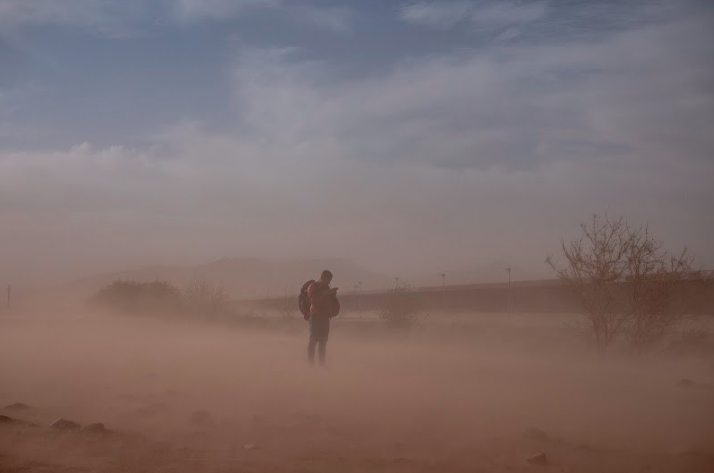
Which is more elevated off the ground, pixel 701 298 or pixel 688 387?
pixel 701 298

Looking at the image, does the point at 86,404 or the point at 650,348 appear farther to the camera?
the point at 650,348

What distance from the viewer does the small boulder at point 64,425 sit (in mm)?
7770

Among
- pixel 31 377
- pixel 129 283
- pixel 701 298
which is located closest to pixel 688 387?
pixel 701 298

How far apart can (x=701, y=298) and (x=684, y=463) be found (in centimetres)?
1703

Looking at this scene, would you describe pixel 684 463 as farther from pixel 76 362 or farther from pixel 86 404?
pixel 76 362

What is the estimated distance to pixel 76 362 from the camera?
14734mm

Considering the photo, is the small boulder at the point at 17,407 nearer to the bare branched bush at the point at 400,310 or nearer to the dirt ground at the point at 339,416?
the dirt ground at the point at 339,416

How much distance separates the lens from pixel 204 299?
4134cm

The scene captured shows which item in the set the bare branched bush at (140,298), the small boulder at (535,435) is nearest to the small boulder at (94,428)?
the small boulder at (535,435)

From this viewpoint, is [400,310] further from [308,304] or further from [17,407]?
[17,407]

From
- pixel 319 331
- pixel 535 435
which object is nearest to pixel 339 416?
pixel 535 435

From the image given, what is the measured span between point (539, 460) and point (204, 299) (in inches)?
1430

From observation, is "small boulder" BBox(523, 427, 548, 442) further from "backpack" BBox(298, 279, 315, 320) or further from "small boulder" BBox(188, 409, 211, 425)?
"backpack" BBox(298, 279, 315, 320)

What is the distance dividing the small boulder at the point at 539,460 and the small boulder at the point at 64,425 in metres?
5.00
